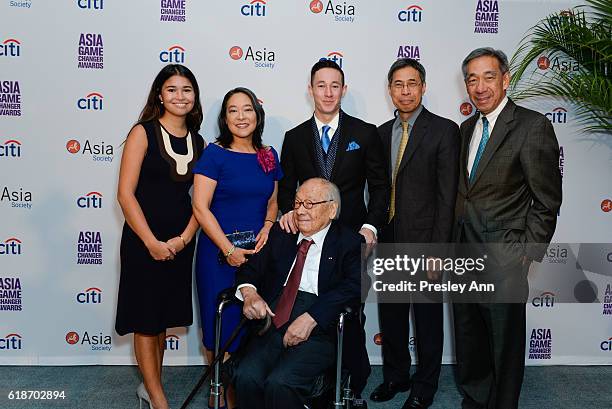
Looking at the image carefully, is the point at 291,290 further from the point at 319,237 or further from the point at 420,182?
the point at 420,182

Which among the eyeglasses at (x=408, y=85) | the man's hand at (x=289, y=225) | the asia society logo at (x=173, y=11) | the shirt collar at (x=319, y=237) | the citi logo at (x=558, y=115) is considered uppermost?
the asia society logo at (x=173, y=11)

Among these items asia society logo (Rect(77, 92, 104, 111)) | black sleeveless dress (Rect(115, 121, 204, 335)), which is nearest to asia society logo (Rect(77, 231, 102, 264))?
asia society logo (Rect(77, 92, 104, 111))

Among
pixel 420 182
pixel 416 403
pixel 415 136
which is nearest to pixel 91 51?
pixel 415 136

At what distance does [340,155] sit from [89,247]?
2.00 meters

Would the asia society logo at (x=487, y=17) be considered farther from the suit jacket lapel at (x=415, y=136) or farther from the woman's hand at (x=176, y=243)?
the woman's hand at (x=176, y=243)

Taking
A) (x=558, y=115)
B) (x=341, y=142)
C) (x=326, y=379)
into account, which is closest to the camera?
(x=326, y=379)

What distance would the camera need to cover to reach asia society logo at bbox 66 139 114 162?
4.11 metres

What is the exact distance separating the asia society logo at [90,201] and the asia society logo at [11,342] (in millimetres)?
1042

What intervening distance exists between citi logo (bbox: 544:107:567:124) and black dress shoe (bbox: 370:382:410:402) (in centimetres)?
208

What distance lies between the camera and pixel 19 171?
4.11 meters

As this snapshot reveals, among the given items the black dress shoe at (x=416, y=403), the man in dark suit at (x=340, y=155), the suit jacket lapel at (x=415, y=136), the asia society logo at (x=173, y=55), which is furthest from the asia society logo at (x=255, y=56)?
the black dress shoe at (x=416, y=403)

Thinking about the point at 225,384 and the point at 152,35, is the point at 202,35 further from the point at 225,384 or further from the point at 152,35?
the point at 225,384

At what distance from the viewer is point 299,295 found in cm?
291

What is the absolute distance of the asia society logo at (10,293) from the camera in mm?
4191
